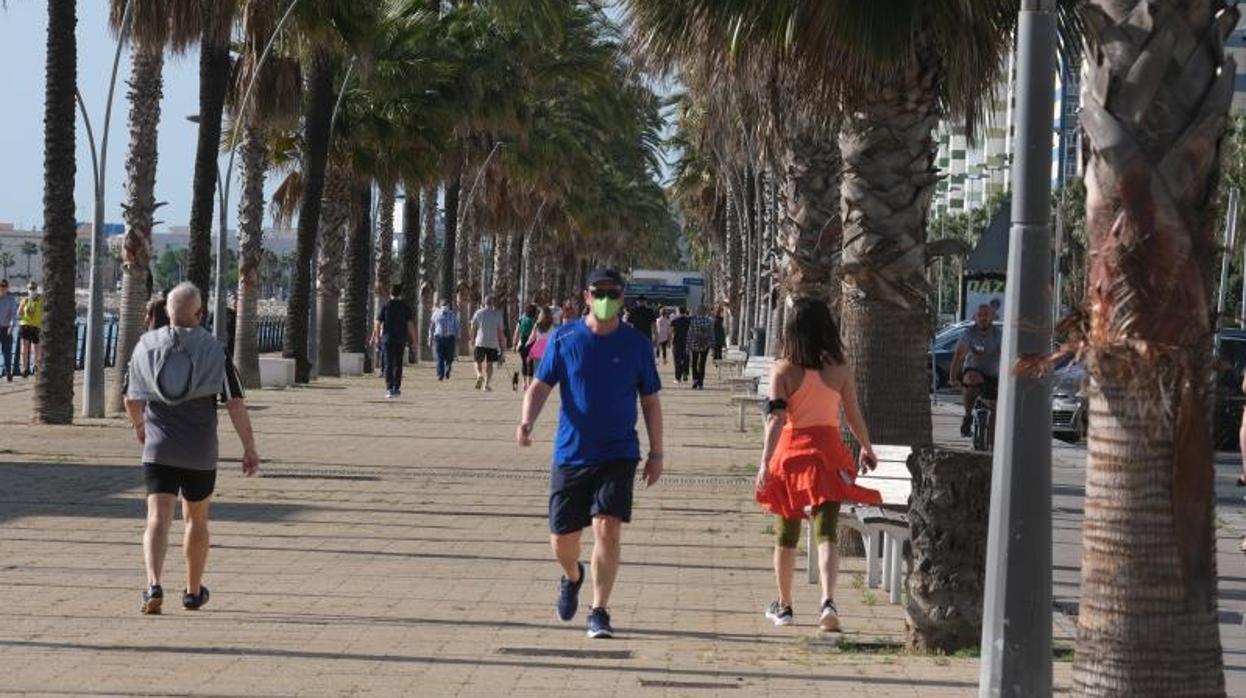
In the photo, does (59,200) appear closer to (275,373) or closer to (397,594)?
(397,594)

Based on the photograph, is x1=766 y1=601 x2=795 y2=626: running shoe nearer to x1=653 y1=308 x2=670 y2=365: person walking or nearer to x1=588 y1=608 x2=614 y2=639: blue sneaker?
x1=588 y1=608 x2=614 y2=639: blue sneaker

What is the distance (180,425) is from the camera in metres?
10.9

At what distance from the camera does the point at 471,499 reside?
17875 millimetres

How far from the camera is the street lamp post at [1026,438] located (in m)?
7.74

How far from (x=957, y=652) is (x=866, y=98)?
5.15 m

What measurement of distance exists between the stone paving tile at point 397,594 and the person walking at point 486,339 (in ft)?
52.0

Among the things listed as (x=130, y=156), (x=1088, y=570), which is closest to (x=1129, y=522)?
(x=1088, y=570)

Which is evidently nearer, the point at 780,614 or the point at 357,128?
the point at 780,614

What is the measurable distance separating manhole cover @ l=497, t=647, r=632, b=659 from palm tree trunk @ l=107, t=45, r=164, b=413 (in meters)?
18.6

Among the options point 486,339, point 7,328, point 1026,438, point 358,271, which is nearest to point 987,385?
point 1026,438

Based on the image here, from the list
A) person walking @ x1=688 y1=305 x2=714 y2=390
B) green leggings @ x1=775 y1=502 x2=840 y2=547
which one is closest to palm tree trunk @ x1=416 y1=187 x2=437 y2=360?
person walking @ x1=688 y1=305 x2=714 y2=390

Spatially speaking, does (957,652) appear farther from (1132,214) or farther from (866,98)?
(866,98)

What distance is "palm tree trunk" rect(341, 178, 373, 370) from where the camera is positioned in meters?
46.1

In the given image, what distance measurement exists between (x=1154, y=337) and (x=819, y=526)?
4406 millimetres
